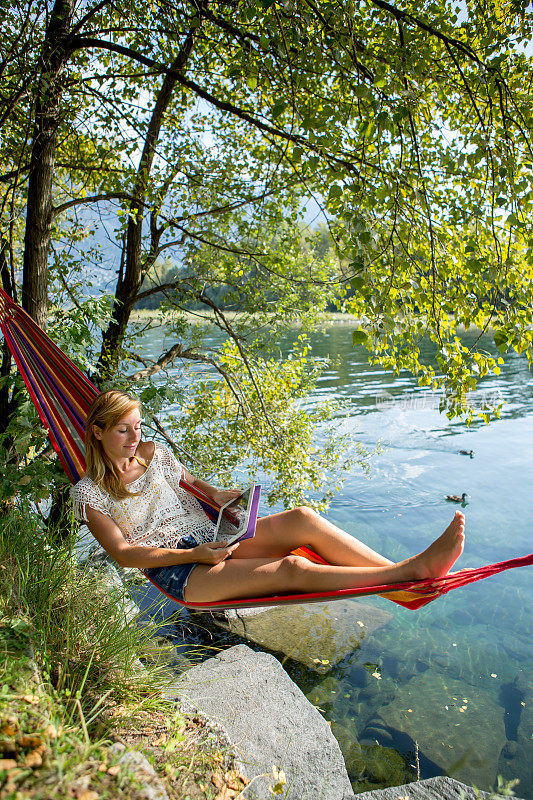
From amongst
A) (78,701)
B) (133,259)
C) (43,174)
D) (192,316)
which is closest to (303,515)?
(78,701)

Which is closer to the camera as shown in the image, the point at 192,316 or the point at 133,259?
the point at 133,259

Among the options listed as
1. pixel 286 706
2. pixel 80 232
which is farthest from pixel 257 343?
pixel 286 706

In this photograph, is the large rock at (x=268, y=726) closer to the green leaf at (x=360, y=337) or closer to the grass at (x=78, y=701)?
the grass at (x=78, y=701)

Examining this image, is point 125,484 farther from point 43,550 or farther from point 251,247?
point 251,247

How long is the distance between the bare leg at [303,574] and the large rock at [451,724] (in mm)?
1586

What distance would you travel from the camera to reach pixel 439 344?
2.38 meters

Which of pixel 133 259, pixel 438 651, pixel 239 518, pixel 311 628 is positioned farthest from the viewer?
pixel 133 259

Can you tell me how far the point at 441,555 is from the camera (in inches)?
76.9

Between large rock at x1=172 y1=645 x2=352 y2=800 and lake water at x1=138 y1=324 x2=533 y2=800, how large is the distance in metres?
0.53

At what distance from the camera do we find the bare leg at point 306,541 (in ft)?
7.22

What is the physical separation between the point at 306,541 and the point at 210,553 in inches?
15.8

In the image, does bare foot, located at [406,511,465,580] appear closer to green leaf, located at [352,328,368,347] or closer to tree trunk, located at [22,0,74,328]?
green leaf, located at [352,328,368,347]

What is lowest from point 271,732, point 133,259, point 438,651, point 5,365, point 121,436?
point 438,651

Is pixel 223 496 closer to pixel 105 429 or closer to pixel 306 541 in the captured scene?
pixel 306 541
